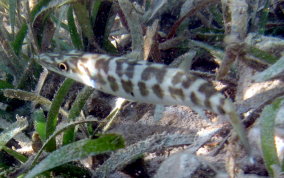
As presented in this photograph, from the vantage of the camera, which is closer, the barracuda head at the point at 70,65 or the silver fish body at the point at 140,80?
the silver fish body at the point at 140,80

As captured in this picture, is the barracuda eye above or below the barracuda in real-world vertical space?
above

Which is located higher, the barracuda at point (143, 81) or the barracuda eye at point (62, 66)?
the barracuda eye at point (62, 66)

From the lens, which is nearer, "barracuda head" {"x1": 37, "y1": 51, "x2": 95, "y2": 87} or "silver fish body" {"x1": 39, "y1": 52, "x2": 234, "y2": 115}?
"silver fish body" {"x1": 39, "y1": 52, "x2": 234, "y2": 115}

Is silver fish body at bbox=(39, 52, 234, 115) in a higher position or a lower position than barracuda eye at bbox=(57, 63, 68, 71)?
lower

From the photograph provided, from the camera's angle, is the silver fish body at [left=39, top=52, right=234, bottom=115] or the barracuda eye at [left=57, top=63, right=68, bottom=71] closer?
the silver fish body at [left=39, top=52, right=234, bottom=115]

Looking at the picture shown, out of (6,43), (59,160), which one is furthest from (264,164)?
(6,43)

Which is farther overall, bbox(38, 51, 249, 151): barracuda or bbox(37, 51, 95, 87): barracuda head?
bbox(37, 51, 95, 87): barracuda head
